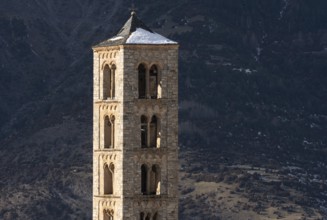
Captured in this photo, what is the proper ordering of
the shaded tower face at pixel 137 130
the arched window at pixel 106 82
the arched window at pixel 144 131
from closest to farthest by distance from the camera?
the shaded tower face at pixel 137 130 → the arched window at pixel 144 131 → the arched window at pixel 106 82

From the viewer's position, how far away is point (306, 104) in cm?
19825

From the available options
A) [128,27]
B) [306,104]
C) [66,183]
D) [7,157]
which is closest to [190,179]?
[66,183]

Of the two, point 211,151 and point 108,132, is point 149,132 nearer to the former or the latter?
point 108,132

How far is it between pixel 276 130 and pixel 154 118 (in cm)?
11947

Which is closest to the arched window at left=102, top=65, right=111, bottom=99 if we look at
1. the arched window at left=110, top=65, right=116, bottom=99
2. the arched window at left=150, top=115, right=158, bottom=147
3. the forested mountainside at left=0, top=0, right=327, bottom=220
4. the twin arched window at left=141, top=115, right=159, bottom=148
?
the arched window at left=110, top=65, right=116, bottom=99

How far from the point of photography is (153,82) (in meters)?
69.7

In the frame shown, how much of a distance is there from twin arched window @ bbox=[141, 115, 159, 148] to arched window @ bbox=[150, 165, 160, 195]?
657 millimetres

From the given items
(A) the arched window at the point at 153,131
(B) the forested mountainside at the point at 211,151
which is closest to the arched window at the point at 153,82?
(A) the arched window at the point at 153,131

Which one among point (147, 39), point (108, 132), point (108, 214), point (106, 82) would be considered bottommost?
point (108, 214)

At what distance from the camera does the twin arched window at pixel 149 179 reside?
227 ft

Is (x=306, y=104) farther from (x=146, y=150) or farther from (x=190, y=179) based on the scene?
(x=146, y=150)

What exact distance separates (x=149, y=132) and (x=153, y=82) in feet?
4.88

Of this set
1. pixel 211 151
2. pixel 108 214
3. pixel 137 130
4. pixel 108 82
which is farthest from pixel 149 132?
pixel 211 151

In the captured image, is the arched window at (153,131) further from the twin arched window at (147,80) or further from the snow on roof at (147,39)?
the snow on roof at (147,39)
